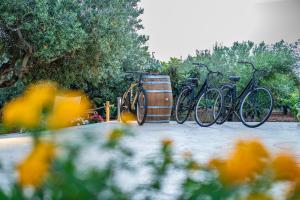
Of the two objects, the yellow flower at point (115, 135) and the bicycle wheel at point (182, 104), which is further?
the bicycle wheel at point (182, 104)

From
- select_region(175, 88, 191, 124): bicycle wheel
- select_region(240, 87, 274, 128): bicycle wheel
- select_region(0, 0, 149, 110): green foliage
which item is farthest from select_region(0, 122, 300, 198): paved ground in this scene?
select_region(0, 0, 149, 110): green foliage

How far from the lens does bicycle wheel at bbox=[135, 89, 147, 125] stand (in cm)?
665

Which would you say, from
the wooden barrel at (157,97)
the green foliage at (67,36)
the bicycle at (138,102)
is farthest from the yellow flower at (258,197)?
the green foliage at (67,36)

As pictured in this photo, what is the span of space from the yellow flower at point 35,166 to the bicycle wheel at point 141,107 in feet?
19.3

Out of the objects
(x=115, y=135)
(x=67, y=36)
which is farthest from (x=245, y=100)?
(x=115, y=135)

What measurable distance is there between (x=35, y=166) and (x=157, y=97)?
620 cm

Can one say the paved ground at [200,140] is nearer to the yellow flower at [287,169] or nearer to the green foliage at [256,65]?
the yellow flower at [287,169]

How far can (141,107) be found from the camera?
22.3 ft

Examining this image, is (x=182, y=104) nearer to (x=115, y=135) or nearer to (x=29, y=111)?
(x=115, y=135)

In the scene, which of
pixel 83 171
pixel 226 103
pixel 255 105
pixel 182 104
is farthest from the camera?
pixel 182 104

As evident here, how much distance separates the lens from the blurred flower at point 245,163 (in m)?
0.67

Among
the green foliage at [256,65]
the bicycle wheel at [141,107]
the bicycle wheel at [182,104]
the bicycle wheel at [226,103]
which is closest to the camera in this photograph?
the bicycle wheel at [226,103]

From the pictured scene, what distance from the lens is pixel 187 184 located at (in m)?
0.77

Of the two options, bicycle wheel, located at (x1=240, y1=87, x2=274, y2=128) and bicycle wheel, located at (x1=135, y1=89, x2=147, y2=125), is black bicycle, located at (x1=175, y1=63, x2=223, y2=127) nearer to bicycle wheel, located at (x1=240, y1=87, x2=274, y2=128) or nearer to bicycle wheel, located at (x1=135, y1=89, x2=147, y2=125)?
bicycle wheel, located at (x1=240, y1=87, x2=274, y2=128)
